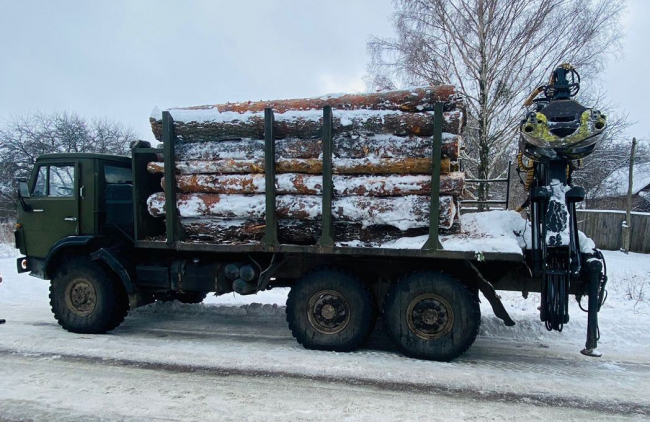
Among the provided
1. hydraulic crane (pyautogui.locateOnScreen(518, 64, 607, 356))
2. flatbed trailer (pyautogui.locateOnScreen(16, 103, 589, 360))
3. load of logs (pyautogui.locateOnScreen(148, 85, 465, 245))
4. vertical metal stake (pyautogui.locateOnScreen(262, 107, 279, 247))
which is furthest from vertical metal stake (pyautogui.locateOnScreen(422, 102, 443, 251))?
vertical metal stake (pyautogui.locateOnScreen(262, 107, 279, 247))

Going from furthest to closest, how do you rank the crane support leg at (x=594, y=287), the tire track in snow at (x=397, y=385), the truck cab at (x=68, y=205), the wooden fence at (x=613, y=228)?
the wooden fence at (x=613, y=228), the truck cab at (x=68, y=205), the crane support leg at (x=594, y=287), the tire track in snow at (x=397, y=385)

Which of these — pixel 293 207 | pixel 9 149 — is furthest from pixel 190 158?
pixel 9 149

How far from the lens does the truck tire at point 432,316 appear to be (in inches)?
191

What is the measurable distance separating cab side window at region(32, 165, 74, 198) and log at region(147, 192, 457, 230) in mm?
1463

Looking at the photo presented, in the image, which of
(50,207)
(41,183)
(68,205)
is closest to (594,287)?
(68,205)

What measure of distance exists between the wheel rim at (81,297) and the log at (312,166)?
75.3 inches

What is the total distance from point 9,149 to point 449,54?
2705 cm

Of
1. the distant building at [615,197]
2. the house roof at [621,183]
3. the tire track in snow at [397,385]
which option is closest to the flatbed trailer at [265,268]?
the tire track in snow at [397,385]

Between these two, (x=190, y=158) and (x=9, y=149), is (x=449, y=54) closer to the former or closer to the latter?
(x=190, y=158)

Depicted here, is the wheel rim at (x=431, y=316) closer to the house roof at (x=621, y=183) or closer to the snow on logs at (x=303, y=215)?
the snow on logs at (x=303, y=215)

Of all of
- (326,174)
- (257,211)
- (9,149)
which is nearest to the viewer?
(326,174)

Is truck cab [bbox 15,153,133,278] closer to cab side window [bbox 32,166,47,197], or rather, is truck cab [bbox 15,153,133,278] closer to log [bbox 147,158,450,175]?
cab side window [bbox 32,166,47,197]

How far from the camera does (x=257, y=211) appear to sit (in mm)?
5410

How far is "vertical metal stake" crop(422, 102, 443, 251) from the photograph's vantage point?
188 inches
